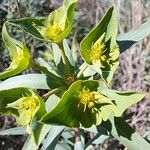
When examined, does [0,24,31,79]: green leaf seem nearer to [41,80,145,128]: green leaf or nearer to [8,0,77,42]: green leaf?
[8,0,77,42]: green leaf

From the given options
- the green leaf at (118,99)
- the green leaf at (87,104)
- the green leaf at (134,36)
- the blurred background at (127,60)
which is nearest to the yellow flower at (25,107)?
the green leaf at (87,104)

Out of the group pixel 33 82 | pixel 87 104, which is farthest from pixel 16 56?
pixel 87 104

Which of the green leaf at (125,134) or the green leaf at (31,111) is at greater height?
the green leaf at (31,111)

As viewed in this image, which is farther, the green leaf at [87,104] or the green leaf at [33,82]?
the green leaf at [33,82]

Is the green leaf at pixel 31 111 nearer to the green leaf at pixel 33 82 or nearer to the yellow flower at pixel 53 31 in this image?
the green leaf at pixel 33 82

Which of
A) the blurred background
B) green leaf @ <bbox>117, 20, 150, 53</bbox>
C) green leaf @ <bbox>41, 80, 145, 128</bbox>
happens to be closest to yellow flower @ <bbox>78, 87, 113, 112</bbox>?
green leaf @ <bbox>41, 80, 145, 128</bbox>

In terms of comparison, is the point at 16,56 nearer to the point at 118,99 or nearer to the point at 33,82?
the point at 33,82
